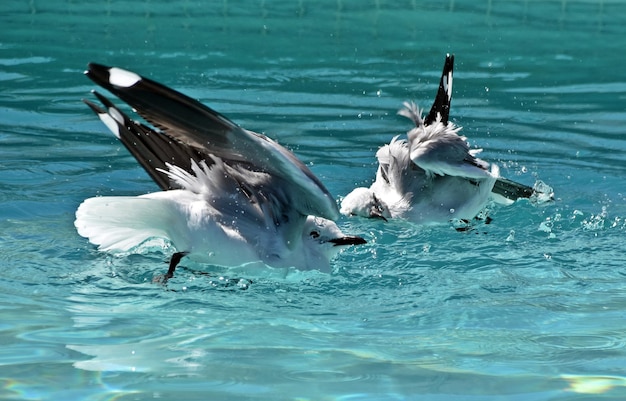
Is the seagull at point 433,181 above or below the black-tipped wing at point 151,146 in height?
below

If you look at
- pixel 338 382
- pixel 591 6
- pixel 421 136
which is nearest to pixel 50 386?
pixel 338 382

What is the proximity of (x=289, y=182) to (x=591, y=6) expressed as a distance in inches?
441

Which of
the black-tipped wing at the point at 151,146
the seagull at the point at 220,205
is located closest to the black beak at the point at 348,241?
the seagull at the point at 220,205

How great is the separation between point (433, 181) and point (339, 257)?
3.32ft

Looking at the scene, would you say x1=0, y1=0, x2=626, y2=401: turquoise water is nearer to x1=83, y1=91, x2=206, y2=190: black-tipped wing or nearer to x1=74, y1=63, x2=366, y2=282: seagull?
x1=74, y1=63, x2=366, y2=282: seagull

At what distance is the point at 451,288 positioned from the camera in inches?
190

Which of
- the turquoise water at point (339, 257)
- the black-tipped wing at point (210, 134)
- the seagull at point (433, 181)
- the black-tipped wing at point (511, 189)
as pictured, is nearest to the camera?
the turquoise water at point (339, 257)

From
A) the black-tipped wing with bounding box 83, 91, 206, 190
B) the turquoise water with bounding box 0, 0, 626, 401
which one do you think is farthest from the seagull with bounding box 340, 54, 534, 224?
the black-tipped wing with bounding box 83, 91, 206, 190

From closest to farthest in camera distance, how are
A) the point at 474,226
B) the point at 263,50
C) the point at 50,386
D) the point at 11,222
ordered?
the point at 50,386 < the point at 11,222 < the point at 474,226 < the point at 263,50

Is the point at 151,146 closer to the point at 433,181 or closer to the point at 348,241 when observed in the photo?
the point at 348,241

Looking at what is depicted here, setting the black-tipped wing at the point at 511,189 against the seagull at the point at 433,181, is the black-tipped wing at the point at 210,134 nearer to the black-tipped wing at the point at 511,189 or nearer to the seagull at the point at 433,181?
the seagull at the point at 433,181

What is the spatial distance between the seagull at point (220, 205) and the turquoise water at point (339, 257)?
0.14 metres

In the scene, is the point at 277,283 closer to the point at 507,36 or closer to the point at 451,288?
the point at 451,288

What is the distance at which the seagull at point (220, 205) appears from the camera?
443 cm
